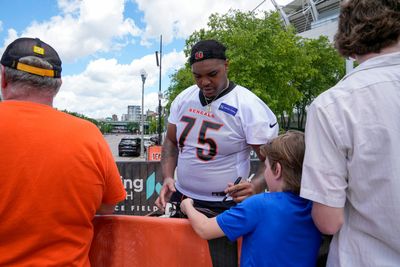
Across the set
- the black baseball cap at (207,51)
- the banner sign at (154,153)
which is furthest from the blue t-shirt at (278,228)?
the banner sign at (154,153)

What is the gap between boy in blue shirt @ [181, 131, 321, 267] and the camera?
1550 mm

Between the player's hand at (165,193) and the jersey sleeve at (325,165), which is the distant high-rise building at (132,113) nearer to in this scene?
the player's hand at (165,193)

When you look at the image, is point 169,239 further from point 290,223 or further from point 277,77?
point 277,77

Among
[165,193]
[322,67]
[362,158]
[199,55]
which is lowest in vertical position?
Result: [165,193]

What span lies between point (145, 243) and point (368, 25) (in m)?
1.70

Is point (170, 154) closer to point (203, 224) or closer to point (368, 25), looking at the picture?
point (203, 224)

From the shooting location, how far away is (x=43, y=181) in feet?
4.76

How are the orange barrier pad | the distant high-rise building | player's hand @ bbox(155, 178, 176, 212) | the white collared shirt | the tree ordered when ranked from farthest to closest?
the distant high-rise building, the tree, player's hand @ bbox(155, 178, 176, 212), the orange barrier pad, the white collared shirt

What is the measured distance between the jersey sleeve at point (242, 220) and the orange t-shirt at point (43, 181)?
2.16 ft

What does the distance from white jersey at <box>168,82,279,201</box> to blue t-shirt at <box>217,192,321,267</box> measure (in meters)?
0.95

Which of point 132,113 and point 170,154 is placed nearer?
point 170,154

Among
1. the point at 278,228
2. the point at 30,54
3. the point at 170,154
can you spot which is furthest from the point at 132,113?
the point at 278,228

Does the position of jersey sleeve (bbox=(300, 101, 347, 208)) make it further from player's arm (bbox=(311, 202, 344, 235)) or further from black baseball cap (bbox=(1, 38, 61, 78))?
black baseball cap (bbox=(1, 38, 61, 78))

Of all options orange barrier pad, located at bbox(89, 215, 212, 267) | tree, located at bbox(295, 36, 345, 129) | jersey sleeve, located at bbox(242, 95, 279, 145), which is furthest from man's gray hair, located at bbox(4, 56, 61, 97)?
tree, located at bbox(295, 36, 345, 129)
